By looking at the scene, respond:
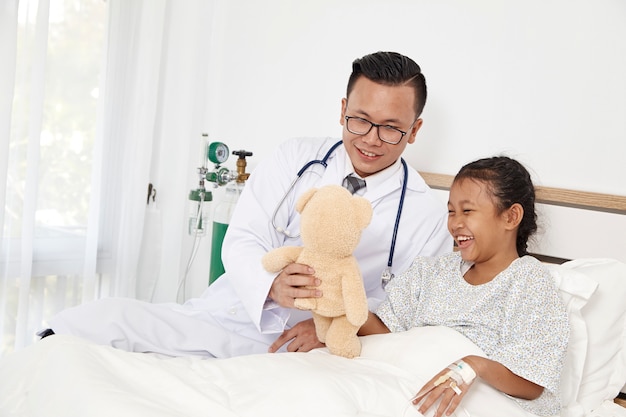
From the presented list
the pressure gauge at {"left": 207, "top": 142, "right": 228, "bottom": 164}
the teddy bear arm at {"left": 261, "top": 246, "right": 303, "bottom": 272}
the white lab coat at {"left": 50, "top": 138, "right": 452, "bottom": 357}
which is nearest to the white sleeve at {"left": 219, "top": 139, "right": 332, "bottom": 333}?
the white lab coat at {"left": 50, "top": 138, "right": 452, "bottom": 357}

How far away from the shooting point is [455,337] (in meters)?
1.50

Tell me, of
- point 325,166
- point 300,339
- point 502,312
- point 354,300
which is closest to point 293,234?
point 325,166

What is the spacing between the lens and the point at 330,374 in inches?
52.1

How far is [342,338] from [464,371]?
0.97ft

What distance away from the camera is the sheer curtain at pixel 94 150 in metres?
2.40

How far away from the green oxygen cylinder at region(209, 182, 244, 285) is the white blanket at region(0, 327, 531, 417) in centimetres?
116

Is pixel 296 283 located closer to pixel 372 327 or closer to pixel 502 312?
pixel 372 327

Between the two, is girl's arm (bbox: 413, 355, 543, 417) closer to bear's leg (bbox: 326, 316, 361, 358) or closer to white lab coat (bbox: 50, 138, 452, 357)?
bear's leg (bbox: 326, 316, 361, 358)

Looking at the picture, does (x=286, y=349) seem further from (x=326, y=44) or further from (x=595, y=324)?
(x=326, y=44)

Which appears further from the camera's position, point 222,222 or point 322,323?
point 222,222

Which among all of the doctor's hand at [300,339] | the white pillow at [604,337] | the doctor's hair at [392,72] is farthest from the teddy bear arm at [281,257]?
the white pillow at [604,337]

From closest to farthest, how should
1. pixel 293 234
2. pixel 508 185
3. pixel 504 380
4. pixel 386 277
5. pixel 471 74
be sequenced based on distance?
pixel 504 380, pixel 508 185, pixel 386 277, pixel 293 234, pixel 471 74

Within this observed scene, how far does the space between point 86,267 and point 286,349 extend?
1223 mm

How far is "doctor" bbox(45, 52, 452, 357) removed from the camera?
1716 mm
